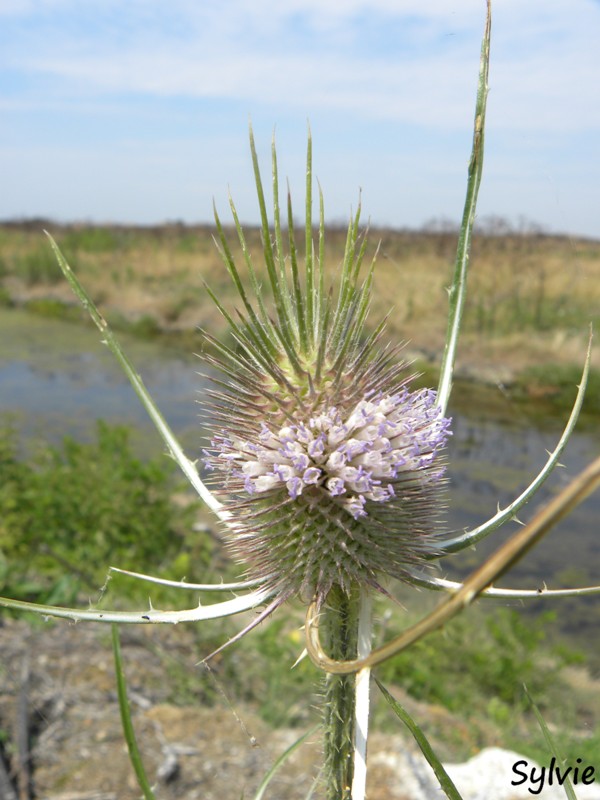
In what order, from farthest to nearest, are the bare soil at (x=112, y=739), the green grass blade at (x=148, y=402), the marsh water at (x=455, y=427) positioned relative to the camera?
the marsh water at (x=455, y=427)
the bare soil at (x=112, y=739)
the green grass blade at (x=148, y=402)

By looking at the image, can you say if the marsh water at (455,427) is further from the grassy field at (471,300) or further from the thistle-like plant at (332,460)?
the thistle-like plant at (332,460)

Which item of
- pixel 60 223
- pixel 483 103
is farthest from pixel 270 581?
pixel 60 223

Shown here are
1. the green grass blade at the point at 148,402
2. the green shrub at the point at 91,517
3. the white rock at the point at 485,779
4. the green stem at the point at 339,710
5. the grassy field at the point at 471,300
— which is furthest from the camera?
the grassy field at the point at 471,300

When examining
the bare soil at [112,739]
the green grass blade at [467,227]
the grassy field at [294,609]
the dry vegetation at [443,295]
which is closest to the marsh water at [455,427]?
the grassy field at [294,609]

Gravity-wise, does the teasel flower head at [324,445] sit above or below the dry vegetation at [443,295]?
above

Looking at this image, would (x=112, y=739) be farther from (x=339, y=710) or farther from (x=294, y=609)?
(x=339, y=710)

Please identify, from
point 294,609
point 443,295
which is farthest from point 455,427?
point 294,609

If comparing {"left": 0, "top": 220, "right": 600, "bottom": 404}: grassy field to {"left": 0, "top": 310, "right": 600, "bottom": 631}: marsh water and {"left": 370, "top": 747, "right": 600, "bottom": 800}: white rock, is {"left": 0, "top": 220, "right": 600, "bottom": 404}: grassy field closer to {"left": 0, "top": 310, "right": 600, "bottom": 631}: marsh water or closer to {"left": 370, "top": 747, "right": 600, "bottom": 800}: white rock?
{"left": 0, "top": 310, "right": 600, "bottom": 631}: marsh water
